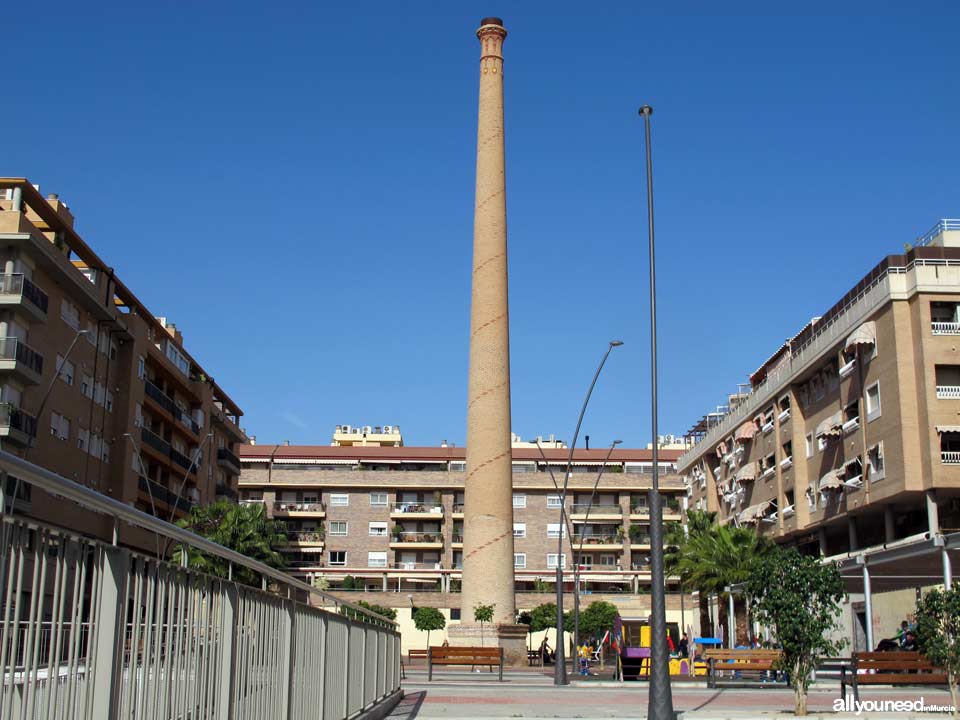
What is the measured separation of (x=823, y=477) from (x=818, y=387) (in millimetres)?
4913

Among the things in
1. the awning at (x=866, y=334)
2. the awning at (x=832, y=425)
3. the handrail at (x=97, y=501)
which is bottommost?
the handrail at (x=97, y=501)

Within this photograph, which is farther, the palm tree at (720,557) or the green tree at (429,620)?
the green tree at (429,620)

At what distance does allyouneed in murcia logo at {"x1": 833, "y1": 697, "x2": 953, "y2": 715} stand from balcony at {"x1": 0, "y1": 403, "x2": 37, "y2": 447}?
3135cm

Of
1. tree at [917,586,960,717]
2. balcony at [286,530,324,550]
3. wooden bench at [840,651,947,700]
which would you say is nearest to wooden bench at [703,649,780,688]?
wooden bench at [840,651,947,700]

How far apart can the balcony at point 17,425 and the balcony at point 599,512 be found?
47273 millimetres

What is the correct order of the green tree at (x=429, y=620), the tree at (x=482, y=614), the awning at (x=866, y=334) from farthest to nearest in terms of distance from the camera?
the green tree at (x=429, y=620) < the tree at (x=482, y=614) < the awning at (x=866, y=334)

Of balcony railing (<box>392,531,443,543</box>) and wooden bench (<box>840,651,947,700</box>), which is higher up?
balcony railing (<box>392,531,443,543</box>)

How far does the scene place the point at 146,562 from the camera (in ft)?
18.2

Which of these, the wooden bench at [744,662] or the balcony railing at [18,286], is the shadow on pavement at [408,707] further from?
the balcony railing at [18,286]

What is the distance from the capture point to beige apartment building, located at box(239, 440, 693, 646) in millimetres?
79438

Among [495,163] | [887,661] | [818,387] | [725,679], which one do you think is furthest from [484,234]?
[887,661]

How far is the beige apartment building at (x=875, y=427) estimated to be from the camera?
3906 cm

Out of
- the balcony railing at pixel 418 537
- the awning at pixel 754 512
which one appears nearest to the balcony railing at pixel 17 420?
the awning at pixel 754 512

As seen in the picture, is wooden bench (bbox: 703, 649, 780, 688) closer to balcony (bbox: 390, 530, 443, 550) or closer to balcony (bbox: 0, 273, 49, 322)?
balcony (bbox: 0, 273, 49, 322)
